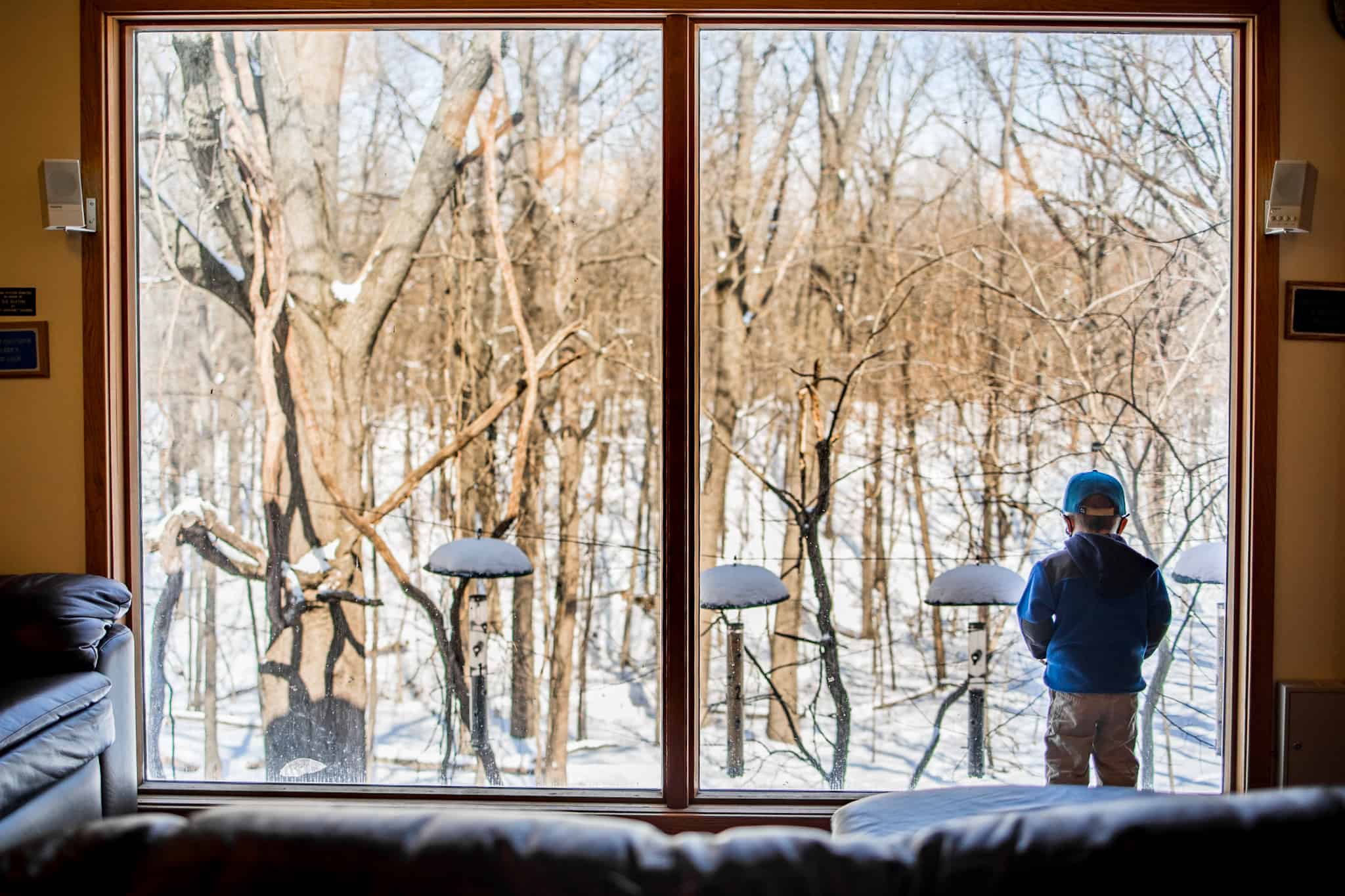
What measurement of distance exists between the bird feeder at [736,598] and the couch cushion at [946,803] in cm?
101

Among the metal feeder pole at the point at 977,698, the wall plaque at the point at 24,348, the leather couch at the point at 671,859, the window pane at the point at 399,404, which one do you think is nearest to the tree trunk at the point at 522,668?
the window pane at the point at 399,404

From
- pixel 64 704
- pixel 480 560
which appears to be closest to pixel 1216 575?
pixel 480 560

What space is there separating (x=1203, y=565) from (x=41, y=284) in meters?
3.64

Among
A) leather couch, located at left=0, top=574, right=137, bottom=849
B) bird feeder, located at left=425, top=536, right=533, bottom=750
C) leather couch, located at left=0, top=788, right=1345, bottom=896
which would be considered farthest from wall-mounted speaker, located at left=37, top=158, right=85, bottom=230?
leather couch, located at left=0, top=788, right=1345, bottom=896

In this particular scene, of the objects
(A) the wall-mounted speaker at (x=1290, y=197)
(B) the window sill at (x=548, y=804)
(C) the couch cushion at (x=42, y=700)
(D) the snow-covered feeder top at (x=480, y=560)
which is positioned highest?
(A) the wall-mounted speaker at (x=1290, y=197)

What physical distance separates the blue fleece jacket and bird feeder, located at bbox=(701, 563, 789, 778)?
743mm

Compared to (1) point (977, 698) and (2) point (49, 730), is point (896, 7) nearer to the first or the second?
(1) point (977, 698)

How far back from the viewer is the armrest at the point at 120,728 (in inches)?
101

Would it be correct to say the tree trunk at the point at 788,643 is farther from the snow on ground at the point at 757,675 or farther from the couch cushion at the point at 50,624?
the couch cushion at the point at 50,624

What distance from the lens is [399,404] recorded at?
297 centimetres

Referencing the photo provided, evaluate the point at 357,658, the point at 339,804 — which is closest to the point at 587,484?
the point at 357,658

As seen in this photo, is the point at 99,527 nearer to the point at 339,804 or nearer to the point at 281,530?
the point at 281,530

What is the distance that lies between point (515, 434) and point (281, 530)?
0.81 metres

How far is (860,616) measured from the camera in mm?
Result: 2943
